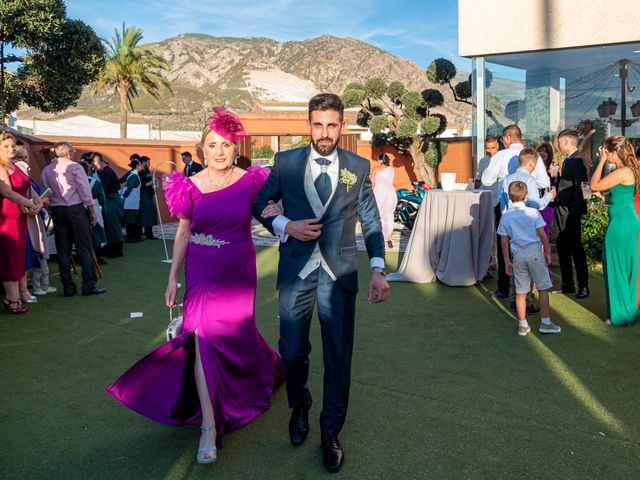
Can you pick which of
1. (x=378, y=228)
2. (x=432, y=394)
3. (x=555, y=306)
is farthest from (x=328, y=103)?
(x=555, y=306)

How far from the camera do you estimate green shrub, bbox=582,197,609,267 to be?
8.45 m

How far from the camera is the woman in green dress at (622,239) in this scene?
5.65 m

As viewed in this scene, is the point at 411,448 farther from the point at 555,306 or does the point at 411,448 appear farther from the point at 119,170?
the point at 119,170

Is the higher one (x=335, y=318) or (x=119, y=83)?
(x=119, y=83)

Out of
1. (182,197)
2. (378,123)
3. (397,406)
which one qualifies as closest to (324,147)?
(182,197)

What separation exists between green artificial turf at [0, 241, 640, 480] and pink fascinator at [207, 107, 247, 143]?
1.78 meters

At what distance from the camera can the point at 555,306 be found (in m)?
6.66

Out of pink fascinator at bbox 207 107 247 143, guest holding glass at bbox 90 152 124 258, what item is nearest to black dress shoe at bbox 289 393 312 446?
pink fascinator at bbox 207 107 247 143

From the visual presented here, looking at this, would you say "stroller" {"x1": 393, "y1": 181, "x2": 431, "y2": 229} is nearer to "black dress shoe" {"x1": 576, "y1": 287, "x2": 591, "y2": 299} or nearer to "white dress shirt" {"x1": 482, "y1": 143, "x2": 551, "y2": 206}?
"white dress shirt" {"x1": 482, "y1": 143, "x2": 551, "y2": 206}

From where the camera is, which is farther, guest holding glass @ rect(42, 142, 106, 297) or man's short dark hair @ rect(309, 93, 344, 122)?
guest holding glass @ rect(42, 142, 106, 297)

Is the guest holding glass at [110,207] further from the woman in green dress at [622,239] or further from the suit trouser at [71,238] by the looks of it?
the woman in green dress at [622,239]

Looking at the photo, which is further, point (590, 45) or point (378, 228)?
point (590, 45)

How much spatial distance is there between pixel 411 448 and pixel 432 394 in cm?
86

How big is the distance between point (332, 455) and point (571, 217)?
502 cm
